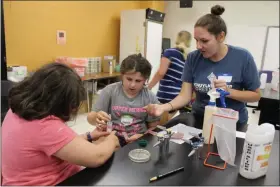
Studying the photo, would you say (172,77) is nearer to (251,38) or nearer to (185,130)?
(185,130)

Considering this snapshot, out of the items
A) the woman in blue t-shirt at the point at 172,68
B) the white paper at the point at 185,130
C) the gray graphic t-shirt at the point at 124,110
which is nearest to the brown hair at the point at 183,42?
the woman in blue t-shirt at the point at 172,68

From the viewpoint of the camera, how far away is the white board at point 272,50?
4949mm

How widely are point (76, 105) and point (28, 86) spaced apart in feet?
0.61

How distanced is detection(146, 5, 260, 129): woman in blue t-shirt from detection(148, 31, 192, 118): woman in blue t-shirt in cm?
114

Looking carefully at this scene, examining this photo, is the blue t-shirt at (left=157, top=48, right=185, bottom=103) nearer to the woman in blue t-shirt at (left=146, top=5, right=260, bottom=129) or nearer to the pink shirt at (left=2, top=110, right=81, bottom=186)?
the woman in blue t-shirt at (left=146, top=5, right=260, bottom=129)

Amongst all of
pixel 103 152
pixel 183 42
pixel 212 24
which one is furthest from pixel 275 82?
pixel 103 152

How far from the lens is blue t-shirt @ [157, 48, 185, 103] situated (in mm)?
2637

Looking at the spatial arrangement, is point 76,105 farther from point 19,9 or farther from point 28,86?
point 19,9

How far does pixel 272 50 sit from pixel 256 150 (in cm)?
496

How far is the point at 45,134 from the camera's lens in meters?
0.82

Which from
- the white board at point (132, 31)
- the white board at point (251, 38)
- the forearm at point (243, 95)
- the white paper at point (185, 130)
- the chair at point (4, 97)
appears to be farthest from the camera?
the white board at point (251, 38)

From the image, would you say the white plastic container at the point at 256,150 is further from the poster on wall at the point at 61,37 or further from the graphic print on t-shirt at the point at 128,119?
the poster on wall at the point at 61,37

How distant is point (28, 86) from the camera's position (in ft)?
2.96

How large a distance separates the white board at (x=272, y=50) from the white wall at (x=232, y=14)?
18 cm
